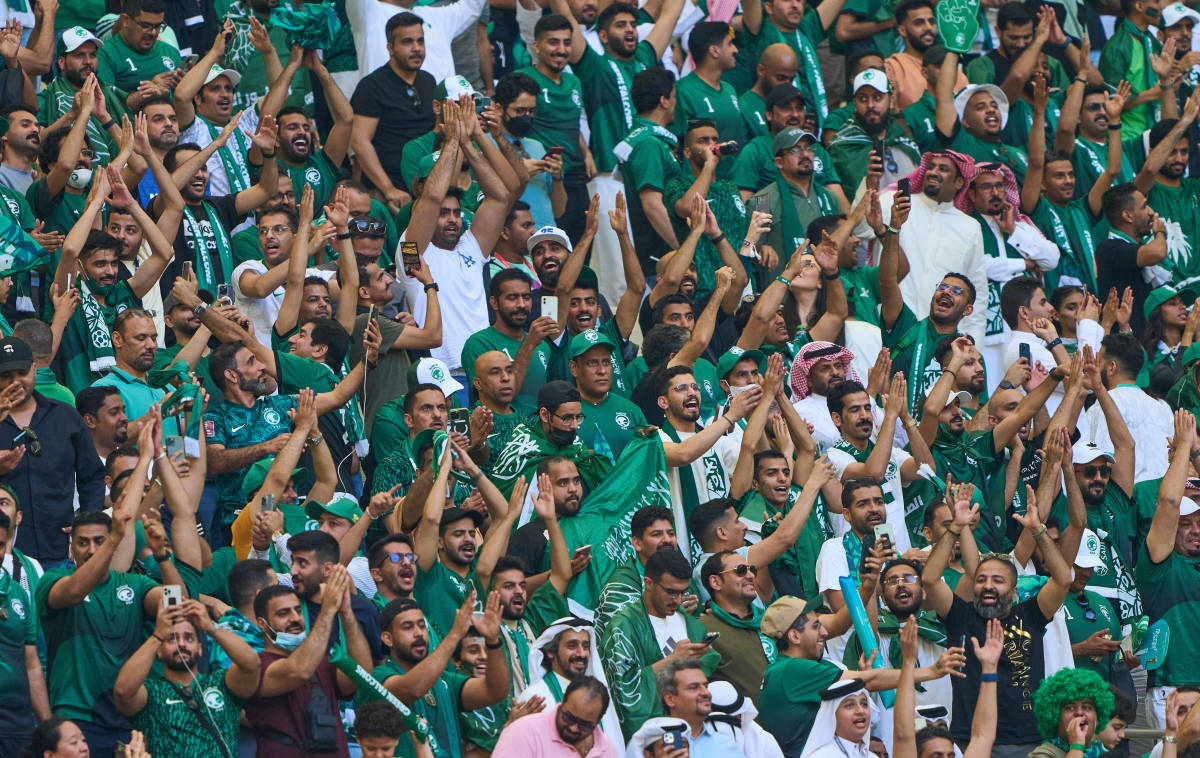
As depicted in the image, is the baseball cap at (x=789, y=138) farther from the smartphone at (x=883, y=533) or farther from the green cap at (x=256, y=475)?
the green cap at (x=256, y=475)

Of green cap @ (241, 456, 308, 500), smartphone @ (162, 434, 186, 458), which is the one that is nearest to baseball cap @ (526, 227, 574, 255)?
green cap @ (241, 456, 308, 500)

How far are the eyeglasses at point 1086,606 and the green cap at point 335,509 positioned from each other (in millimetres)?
4241

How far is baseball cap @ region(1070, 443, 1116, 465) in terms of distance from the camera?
13.7 m

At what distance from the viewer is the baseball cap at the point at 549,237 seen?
14.0m

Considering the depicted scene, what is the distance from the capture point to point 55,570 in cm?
1031

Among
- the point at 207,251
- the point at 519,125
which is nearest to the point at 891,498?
the point at 519,125

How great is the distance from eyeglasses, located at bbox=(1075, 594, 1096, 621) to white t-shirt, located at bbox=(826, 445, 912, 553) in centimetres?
98

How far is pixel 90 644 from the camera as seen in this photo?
977 cm

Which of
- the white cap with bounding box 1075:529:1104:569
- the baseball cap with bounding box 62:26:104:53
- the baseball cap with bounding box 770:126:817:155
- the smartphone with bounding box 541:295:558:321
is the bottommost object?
the white cap with bounding box 1075:529:1104:569

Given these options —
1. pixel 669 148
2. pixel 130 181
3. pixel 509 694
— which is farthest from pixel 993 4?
pixel 509 694

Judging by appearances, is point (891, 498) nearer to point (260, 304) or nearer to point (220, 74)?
point (260, 304)

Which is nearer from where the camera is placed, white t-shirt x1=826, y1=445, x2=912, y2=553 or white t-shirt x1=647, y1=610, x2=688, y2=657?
white t-shirt x1=647, y1=610, x2=688, y2=657

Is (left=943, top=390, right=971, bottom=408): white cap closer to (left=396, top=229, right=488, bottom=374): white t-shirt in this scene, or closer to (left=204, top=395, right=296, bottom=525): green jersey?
(left=396, top=229, right=488, bottom=374): white t-shirt

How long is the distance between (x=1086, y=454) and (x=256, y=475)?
506 cm
